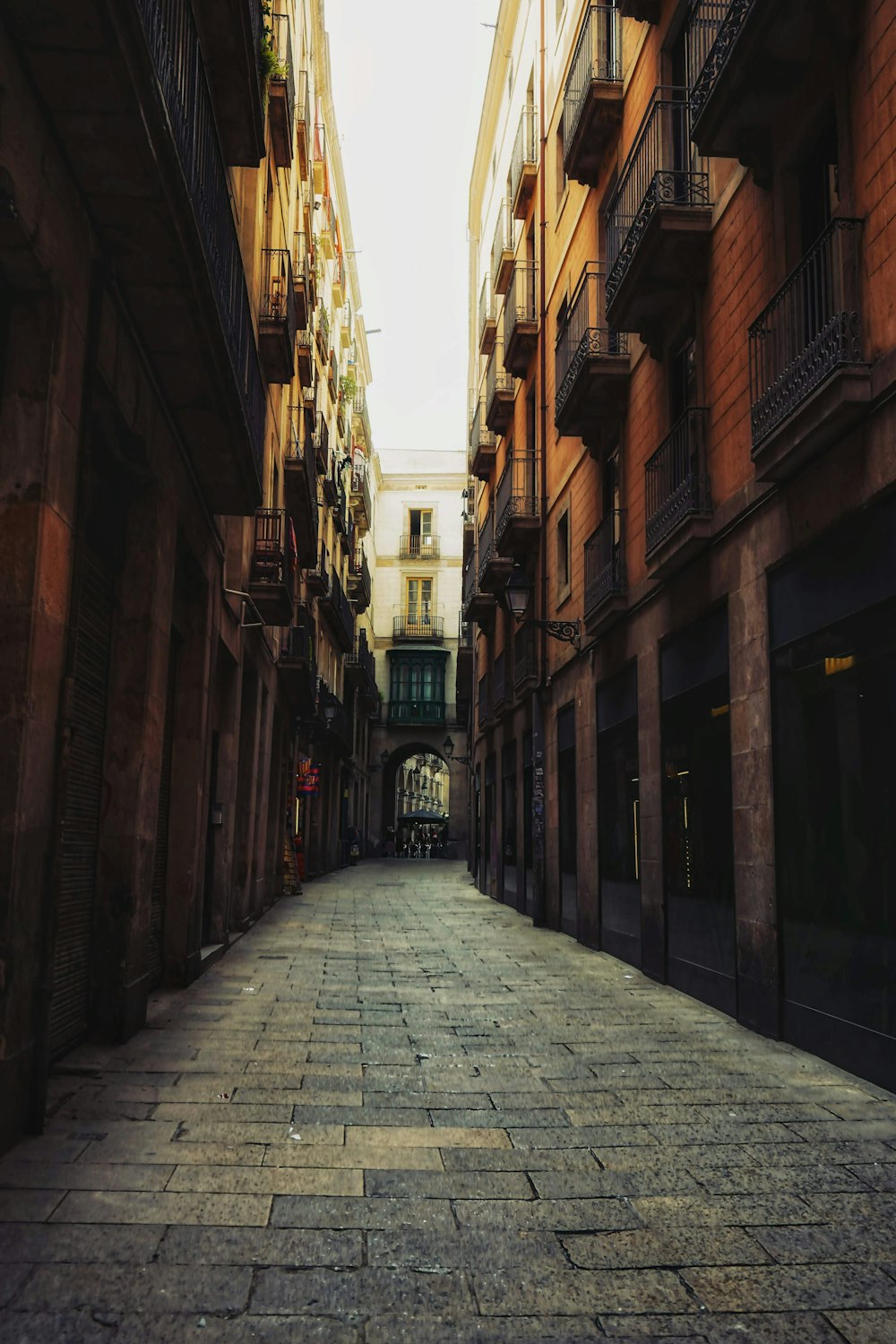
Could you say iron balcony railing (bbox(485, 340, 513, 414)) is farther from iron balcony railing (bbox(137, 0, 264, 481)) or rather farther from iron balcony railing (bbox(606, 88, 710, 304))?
iron balcony railing (bbox(137, 0, 264, 481))

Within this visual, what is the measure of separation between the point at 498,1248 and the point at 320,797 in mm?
29396

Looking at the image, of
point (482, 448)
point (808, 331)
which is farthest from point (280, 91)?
point (482, 448)

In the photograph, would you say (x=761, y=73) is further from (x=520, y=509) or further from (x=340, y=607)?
(x=340, y=607)

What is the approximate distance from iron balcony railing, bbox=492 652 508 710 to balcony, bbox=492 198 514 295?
26.9 feet

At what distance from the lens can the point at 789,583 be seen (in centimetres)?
823

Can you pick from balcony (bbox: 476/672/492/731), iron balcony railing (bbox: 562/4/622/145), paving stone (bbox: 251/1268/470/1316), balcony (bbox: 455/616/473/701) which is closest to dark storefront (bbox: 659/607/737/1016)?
paving stone (bbox: 251/1268/470/1316)

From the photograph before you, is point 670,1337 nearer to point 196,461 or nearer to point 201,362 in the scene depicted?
point 201,362

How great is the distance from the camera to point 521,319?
21047mm

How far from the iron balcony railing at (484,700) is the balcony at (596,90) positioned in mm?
14139

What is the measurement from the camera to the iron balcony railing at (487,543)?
24.3 meters

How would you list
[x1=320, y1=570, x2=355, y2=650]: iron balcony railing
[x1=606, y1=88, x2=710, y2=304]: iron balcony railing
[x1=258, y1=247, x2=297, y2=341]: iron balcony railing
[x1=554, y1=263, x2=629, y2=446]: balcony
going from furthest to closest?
1. [x1=320, y1=570, x2=355, y2=650]: iron balcony railing
2. [x1=258, y1=247, x2=297, y2=341]: iron balcony railing
3. [x1=554, y1=263, x2=629, y2=446]: balcony
4. [x1=606, y1=88, x2=710, y2=304]: iron balcony railing

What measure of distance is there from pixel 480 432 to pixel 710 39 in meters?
18.8

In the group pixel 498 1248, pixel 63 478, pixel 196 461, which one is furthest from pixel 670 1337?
pixel 196 461

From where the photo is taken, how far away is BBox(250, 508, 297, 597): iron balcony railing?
15484mm
